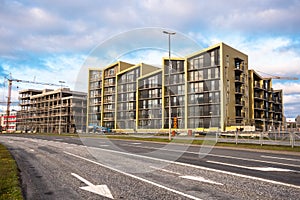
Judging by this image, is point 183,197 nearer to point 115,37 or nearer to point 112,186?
point 112,186

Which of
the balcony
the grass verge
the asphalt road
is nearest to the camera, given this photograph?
the grass verge

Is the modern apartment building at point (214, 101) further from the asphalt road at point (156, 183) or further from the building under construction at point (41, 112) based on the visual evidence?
the building under construction at point (41, 112)

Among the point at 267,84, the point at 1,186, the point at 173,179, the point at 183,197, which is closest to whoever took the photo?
the point at 183,197

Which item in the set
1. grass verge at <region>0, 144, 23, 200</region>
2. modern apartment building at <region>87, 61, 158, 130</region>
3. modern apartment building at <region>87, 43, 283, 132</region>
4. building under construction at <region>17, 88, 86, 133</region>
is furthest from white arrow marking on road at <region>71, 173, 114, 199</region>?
building under construction at <region>17, 88, 86, 133</region>

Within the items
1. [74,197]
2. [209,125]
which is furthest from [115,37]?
[209,125]

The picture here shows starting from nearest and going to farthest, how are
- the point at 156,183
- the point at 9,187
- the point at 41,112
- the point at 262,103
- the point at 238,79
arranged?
the point at 9,187
the point at 156,183
the point at 238,79
the point at 262,103
the point at 41,112

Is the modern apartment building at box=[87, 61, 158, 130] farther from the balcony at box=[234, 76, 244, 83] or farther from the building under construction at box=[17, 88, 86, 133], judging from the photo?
the building under construction at box=[17, 88, 86, 133]

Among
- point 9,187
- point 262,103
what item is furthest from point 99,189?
point 262,103

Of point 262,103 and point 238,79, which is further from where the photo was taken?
point 262,103

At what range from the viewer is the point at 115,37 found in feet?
34.1

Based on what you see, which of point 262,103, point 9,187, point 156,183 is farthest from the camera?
point 262,103

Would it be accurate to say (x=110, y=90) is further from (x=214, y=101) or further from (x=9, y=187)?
(x=214, y=101)

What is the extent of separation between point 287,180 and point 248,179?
48.9 inches

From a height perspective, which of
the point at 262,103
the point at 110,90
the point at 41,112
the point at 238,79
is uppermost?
the point at 238,79
